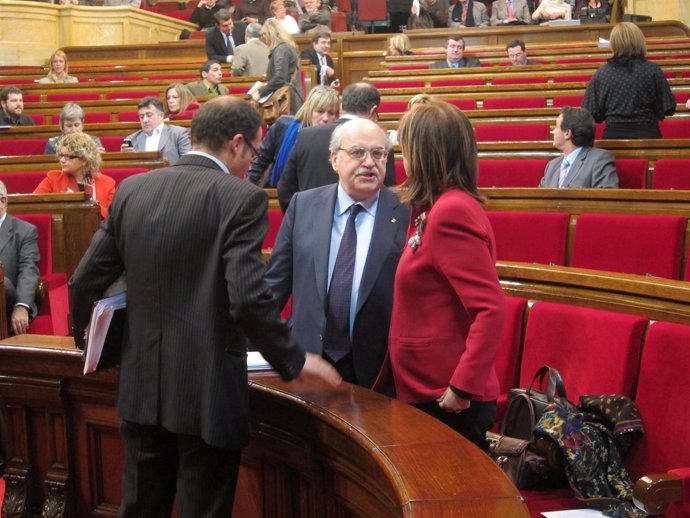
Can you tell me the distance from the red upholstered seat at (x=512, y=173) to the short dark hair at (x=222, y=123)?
9.77ft

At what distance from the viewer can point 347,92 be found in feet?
11.6

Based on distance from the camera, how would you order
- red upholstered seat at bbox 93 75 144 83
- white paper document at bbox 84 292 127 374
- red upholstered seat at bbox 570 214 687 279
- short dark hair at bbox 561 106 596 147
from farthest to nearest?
red upholstered seat at bbox 93 75 144 83 → short dark hair at bbox 561 106 596 147 → red upholstered seat at bbox 570 214 687 279 → white paper document at bbox 84 292 127 374

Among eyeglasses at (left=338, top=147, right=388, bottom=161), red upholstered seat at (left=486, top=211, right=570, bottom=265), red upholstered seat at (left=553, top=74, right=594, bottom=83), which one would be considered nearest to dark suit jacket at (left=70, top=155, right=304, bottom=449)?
eyeglasses at (left=338, top=147, right=388, bottom=161)

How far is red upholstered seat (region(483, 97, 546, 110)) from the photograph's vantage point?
6746 millimetres

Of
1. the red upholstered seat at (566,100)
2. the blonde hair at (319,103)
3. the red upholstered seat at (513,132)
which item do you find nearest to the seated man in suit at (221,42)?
the red upholstered seat at (566,100)

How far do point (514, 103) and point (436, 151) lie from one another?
517 cm

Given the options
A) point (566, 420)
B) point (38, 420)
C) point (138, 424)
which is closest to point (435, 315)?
point (566, 420)

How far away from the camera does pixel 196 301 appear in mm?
1714

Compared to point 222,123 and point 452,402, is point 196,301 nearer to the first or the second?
point 222,123

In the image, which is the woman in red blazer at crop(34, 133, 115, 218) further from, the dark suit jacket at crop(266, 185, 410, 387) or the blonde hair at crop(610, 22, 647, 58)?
the blonde hair at crop(610, 22, 647, 58)

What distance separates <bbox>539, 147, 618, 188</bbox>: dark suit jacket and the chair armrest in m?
2.48

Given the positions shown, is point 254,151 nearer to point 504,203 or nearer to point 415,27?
point 504,203

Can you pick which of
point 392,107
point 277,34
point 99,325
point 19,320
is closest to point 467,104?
point 392,107

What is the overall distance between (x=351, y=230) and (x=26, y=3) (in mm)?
11218
